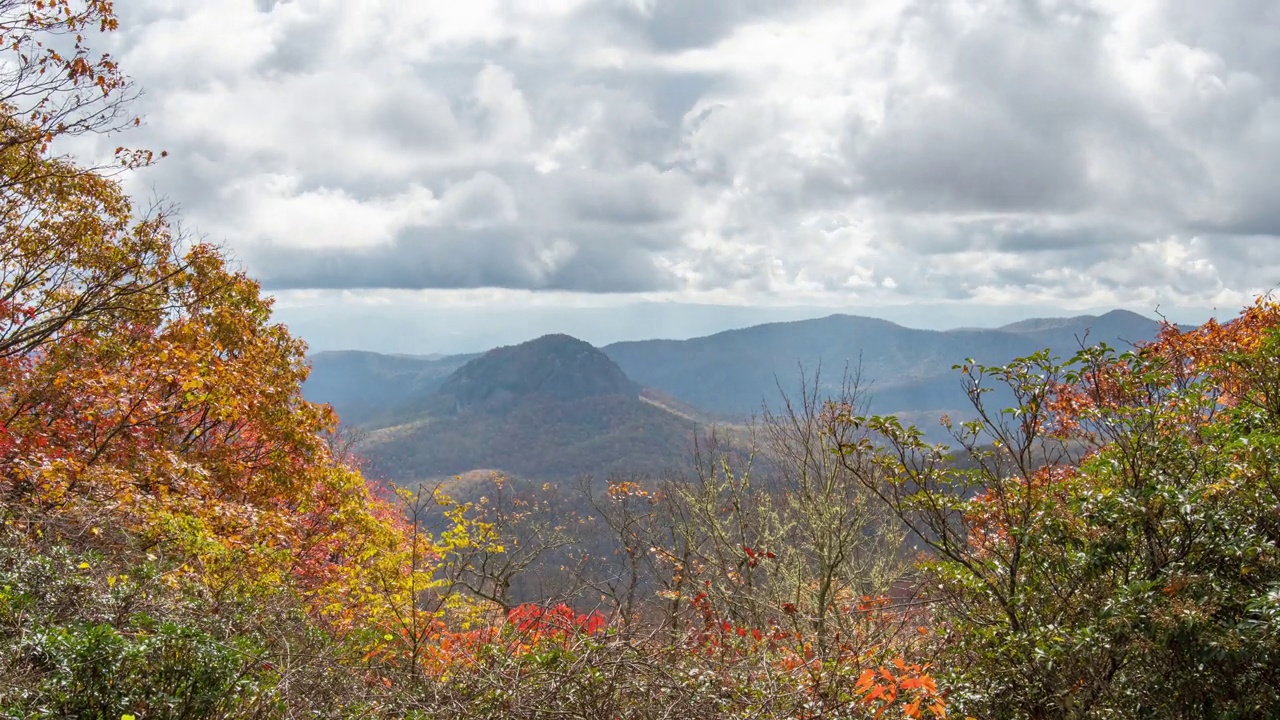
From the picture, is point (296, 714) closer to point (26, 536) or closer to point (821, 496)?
point (26, 536)

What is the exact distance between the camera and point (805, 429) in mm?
14438

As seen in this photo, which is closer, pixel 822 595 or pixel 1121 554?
pixel 1121 554

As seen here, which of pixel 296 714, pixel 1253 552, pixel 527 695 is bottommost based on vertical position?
pixel 296 714

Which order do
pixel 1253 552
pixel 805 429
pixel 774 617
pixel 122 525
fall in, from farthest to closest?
pixel 774 617 < pixel 805 429 < pixel 122 525 < pixel 1253 552

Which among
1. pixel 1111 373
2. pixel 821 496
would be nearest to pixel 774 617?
pixel 821 496

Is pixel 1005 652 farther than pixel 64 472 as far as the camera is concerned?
No

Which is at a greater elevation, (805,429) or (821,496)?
(805,429)

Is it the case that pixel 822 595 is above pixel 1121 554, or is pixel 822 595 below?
below

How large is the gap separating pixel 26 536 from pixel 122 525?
2048 millimetres

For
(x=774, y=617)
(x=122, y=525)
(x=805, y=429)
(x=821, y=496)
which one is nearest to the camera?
(x=122, y=525)

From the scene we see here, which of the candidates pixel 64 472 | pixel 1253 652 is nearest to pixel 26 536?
pixel 64 472

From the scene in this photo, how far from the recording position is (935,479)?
7.10 m

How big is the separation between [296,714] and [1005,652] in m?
6.18

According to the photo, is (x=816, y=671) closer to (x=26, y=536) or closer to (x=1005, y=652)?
(x=1005, y=652)
